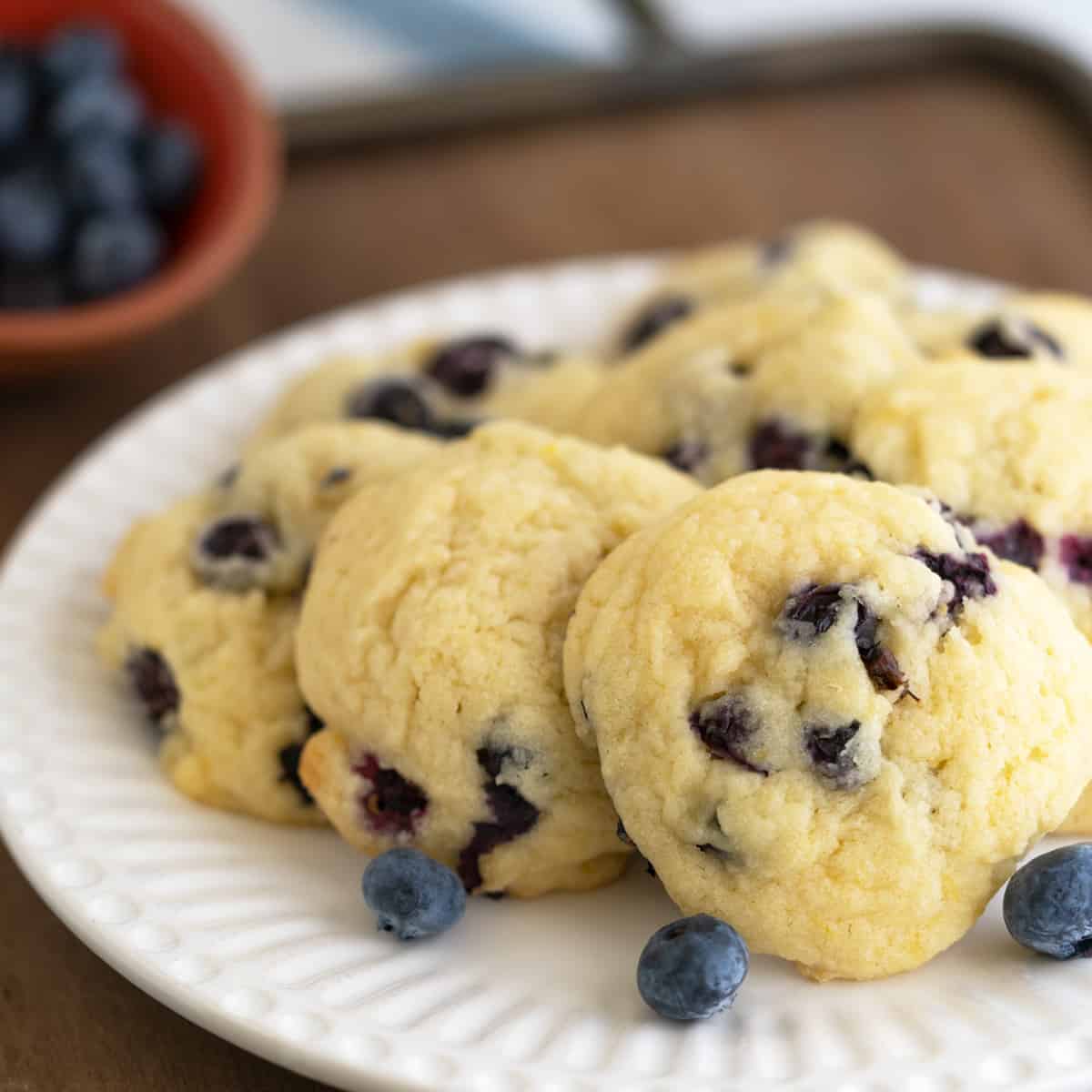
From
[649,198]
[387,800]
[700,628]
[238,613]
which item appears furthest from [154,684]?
[649,198]

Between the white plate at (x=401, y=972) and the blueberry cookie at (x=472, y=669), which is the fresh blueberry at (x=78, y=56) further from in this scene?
the blueberry cookie at (x=472, y=669)

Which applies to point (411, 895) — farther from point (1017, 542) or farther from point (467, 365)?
point (467, 365)

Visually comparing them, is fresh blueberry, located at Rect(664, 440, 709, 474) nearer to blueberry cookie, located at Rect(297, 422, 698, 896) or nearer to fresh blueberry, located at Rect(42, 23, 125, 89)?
blueberry cookie, located at Rect(297, 422, 698, 896)

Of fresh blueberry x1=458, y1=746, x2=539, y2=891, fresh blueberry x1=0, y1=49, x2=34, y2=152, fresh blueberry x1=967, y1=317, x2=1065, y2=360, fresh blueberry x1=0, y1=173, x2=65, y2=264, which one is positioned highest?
fresh blueberry x1=967, y1=317, x2=1065, y2=360

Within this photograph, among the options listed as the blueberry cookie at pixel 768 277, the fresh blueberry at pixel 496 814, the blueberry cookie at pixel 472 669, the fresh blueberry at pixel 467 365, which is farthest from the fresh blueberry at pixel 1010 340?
the fresh blueberry at pixel 496 814

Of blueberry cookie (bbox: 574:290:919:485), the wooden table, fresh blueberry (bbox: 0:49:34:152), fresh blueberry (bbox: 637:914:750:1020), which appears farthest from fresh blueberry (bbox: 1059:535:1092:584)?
fresh blueberry (bbox: 0:49:34:152)

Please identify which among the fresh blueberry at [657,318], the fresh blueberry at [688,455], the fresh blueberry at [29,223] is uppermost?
the fresh blueberry at [688,455]

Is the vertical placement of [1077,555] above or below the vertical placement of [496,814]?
above
